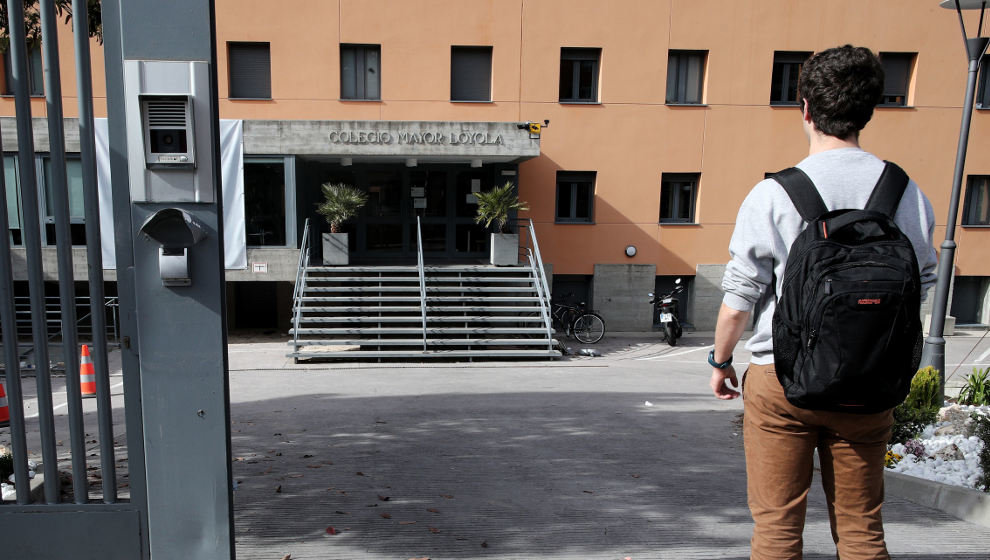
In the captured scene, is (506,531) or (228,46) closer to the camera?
(506,531)

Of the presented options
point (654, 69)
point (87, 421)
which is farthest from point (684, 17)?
point (87, 421)

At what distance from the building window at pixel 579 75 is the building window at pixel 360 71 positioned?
14.2 ft

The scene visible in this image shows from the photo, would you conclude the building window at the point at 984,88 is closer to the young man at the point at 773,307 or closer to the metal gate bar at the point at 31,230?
the young man at the point at 773,307

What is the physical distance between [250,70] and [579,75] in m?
7.63

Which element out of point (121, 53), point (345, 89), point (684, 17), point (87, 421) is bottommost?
point (87, 421)

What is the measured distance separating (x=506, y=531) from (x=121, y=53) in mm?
2771

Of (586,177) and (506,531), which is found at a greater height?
(586,177)

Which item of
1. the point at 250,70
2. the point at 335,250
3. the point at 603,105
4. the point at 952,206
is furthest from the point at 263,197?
the point at 952,206

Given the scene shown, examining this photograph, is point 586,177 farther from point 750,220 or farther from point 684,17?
point 750,220

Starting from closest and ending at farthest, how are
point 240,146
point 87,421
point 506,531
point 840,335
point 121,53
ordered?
1. point 840,335
2. point 121,53
3. point 506,531
4. point 87,421
5. point 240,146

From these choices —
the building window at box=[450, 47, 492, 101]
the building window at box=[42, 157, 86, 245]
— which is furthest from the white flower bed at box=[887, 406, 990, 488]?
the building window at box=[42, 157, 86, 245]

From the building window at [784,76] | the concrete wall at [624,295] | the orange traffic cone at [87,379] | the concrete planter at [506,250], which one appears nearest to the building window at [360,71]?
the concrete planter at [506,250]

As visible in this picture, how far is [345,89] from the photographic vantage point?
15039 mm

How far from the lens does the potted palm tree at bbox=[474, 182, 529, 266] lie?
13.0 meters
